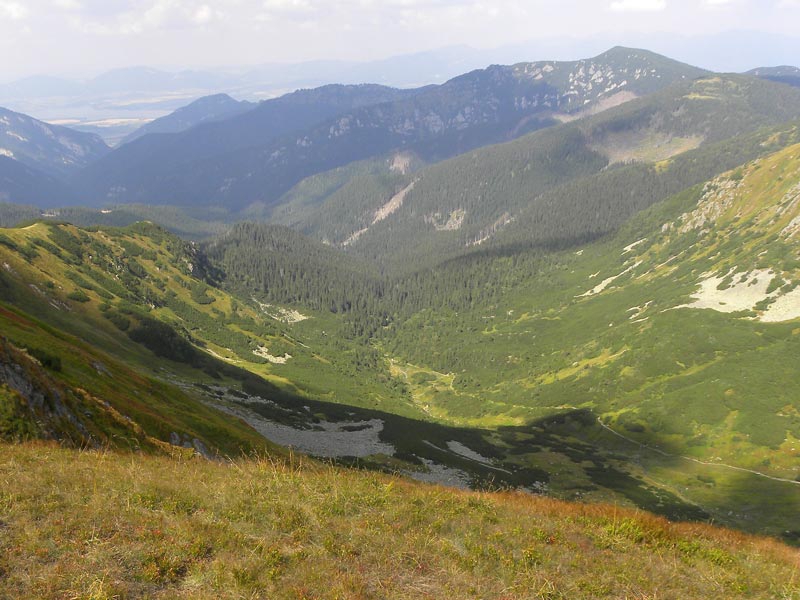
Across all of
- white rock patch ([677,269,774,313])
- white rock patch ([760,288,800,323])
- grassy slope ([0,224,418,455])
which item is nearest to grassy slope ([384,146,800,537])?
white rock patch ([760,288,800,323])

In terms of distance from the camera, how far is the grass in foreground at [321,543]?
11.2m

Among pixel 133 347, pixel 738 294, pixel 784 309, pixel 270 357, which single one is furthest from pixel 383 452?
pixel 738 294

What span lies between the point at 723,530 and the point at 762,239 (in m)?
221

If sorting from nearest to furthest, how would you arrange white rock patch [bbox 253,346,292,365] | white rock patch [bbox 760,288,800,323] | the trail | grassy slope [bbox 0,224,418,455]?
grassy slope [bbox 0,224,418,455], the trail, white rock patch [bbox 760,288,800,323], white rock patch [bbox 253,346,292,365]

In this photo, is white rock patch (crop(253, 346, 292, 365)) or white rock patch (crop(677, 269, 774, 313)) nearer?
white rock patch (crop(677, 269, 774, 313))

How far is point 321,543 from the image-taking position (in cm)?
1328

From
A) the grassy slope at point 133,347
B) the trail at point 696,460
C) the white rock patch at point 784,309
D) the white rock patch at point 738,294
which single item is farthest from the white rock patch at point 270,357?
the white rock patch at point 784,309

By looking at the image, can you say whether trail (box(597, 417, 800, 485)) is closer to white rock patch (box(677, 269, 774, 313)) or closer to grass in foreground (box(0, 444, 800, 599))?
white rock patch (box(677, 269, 774, 313))

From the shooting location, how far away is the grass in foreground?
11.2m

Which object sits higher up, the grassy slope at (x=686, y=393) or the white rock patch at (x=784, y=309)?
the white rock patch at (x=784, y=309)

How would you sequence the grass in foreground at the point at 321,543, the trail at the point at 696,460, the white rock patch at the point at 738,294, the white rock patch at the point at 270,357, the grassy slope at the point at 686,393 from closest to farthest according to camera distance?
the grass in foreground at the point at 321,543 < the trail at the point at 696,460 < the grassy slope at the point at 686,393 < the white rock patch at the point at 738,294 < the white rock patch at the point at 270,357

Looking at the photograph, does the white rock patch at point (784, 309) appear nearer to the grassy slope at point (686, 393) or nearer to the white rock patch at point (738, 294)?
the grassy slope at point (686, 393)

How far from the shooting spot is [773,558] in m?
15.4

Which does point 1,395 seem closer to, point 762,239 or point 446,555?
point 446,555
